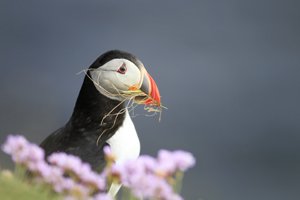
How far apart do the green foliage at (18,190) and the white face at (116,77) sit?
360 centimetres

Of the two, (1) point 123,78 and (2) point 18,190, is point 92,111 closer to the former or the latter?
(1) point 123,78

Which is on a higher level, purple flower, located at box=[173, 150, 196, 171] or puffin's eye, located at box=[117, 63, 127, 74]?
puffin's eye, located at box=[117, 63, 127, 74]

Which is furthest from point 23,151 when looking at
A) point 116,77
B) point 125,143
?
point 116,77

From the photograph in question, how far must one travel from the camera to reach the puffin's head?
271 inches

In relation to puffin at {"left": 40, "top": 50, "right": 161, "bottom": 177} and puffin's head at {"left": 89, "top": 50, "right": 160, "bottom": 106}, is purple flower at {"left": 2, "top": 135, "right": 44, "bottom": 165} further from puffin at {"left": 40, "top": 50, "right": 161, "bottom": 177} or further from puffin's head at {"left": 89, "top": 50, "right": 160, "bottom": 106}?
puffin's head at {"left": 89, "top": 50, "right": 160, "bottom": 106}

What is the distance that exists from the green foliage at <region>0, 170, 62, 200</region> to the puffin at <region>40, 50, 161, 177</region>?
9.34 feet

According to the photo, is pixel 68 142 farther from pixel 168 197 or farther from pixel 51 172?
pixel 168 197

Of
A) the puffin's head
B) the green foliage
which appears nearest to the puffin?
the puffin's head

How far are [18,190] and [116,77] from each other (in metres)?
4.08

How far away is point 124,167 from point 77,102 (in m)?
4.16

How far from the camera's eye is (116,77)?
6961 millimetres

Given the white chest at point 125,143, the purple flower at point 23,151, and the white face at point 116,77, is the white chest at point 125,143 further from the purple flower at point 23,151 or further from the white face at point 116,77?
the purple flower at point 23,151

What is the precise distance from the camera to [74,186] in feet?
9.57

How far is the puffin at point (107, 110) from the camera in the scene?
629cm
